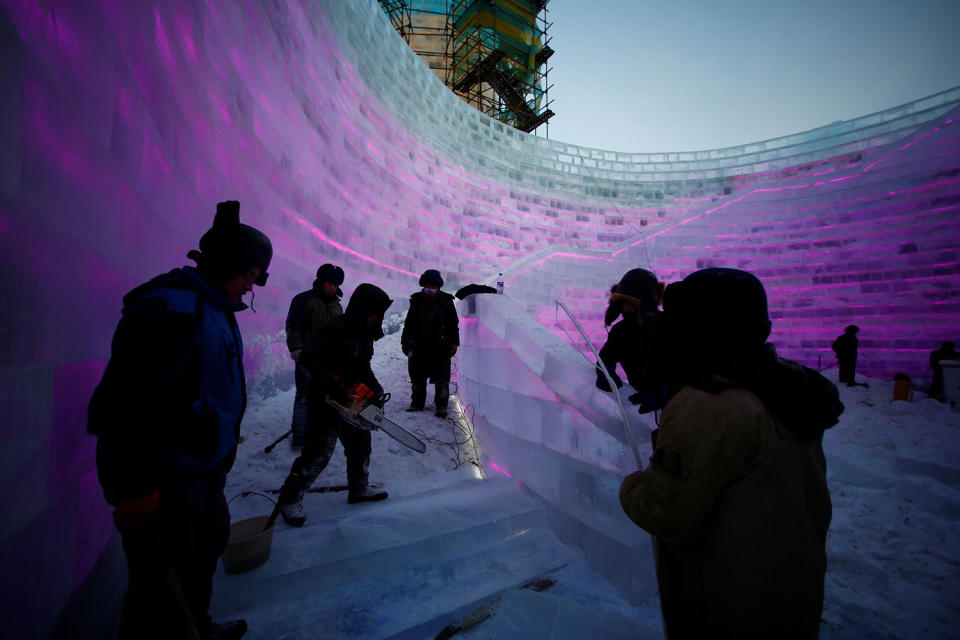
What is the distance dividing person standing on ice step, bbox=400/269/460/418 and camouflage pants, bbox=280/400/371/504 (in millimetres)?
1839

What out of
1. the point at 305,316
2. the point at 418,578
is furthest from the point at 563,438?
the point at 305,316

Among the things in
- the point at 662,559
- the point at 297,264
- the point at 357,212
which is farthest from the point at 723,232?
the point at 662,559

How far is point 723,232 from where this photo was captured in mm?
8797

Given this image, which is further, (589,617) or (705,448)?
(589,617)

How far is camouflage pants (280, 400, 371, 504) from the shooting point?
271 centimetres

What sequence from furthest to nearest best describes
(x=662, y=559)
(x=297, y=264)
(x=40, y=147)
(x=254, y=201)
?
(x=297, y=264) < (x=254, y=201) < (x=662, y=559) < (x=40, y=147)

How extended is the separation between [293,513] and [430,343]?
255cm

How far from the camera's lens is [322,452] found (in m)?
2.81

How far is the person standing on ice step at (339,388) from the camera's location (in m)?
2.79

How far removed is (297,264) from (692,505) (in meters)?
5.41

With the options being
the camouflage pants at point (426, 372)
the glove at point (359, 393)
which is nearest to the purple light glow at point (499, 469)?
the camouflage pants at point (426, 372)

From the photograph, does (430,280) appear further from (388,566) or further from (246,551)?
(246,551)

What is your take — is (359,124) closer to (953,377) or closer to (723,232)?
(723,232)

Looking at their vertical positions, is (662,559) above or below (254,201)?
below
